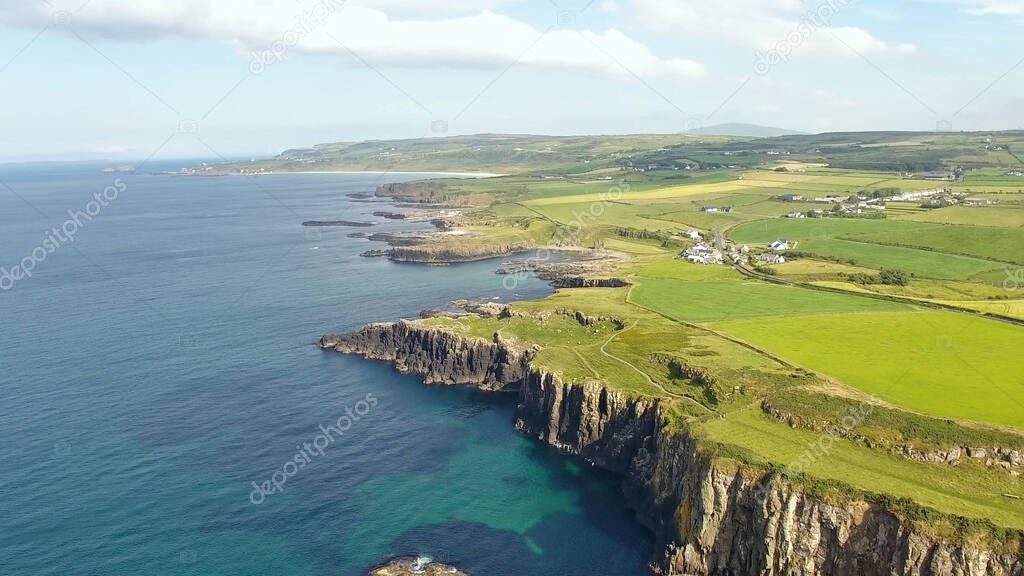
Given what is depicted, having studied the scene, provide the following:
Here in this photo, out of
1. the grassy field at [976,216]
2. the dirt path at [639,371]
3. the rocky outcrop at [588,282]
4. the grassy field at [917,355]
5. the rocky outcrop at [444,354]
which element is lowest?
the rocky outcrop at [444,354]

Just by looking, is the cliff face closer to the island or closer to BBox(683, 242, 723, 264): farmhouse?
the island

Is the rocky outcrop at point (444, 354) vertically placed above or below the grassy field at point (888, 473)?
below

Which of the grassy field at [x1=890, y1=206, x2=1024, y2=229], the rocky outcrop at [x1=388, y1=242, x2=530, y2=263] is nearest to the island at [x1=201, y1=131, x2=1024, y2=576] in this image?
the grassy field at [x1=890, y1=206, x2=1024, y2=229]

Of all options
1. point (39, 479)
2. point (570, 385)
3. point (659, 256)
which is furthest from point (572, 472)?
point (659, 256)

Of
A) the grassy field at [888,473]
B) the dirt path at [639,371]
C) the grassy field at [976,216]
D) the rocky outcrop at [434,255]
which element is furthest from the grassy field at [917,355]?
the rocky outcrop at [434,255]

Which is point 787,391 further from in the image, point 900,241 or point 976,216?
point 976,216

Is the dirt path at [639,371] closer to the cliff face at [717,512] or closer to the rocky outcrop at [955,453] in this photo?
the cliff face at [717,512]
